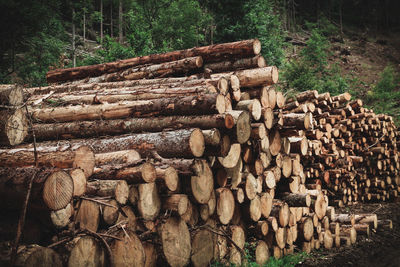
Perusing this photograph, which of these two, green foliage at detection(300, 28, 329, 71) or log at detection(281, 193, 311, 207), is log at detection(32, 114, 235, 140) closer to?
log at detection(281, 193, 311, 207)

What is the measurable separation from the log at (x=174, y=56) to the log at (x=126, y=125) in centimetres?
224

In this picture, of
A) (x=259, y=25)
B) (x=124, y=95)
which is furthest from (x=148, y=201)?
(x=259, y=25)

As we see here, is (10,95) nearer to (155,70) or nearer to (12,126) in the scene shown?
(12,126)

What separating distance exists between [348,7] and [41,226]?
149 feet

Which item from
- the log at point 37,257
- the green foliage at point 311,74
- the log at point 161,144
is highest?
the green foliage at point 311,74

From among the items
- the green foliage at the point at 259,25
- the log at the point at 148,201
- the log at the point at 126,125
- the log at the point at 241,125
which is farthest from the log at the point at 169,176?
the green foliage at the point at 259,25

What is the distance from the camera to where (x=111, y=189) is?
292cm

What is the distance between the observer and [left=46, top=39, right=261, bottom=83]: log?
5664 millimetres

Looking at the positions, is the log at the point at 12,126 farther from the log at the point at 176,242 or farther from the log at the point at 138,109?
the log at the point at 176,242

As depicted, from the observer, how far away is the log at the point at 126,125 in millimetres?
3926

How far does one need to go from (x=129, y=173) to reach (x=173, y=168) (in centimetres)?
47

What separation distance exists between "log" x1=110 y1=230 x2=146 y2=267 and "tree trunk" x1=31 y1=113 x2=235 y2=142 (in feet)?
5.45

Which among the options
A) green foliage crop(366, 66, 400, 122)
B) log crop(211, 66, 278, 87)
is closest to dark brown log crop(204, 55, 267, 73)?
log crop(211, 66, 278, 87)

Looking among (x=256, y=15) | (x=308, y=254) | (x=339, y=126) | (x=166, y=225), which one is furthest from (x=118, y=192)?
(x=256, y=15)
